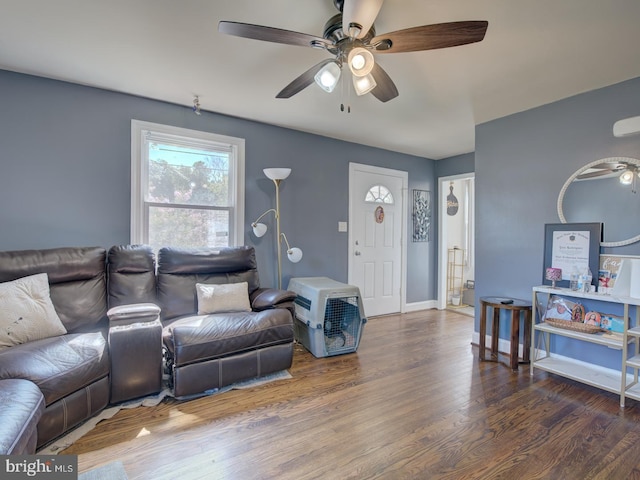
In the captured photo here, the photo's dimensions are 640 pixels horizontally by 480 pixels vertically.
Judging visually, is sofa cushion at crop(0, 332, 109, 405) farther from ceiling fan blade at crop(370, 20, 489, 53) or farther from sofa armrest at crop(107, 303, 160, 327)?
ceiling fan blade at crop(370, 20, 489, 53)

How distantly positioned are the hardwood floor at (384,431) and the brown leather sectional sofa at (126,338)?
18 centimetres

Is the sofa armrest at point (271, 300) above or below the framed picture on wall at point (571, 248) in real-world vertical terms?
below

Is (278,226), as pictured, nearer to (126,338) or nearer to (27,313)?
(126,338)

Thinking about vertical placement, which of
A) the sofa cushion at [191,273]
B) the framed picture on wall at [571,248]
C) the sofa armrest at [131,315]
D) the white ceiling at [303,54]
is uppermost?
the white ceiling at [303,54]

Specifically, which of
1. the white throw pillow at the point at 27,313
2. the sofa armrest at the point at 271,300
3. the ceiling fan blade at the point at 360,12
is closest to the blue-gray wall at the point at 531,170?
the sofa armrest at the point at 271,300

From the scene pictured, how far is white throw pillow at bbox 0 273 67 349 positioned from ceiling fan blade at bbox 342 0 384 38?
8.12 feet

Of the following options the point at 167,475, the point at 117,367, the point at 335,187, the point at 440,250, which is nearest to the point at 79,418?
the point at 117,367

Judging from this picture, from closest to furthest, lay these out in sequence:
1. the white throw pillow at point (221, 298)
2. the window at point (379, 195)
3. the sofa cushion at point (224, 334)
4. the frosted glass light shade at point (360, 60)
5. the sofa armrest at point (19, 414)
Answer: the sofa armrest at point (19, 414), the frosted glass light shade at point (360, 60), the sofa cushion at point (224, 334), the white throw pillow at point (221, 298), the window at point (379, 195)

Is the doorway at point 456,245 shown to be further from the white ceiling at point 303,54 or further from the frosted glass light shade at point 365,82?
the frosted glass light shade at point 365,82

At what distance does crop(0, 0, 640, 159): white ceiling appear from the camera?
5.55ft

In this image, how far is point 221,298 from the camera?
2689 mm

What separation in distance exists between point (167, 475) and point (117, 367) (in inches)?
32.0

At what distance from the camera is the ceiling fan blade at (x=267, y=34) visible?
141 cm

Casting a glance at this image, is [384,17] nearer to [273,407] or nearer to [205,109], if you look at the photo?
[205,109]
